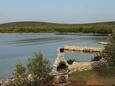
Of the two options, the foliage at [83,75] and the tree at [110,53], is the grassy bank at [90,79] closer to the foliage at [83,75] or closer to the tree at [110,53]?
the foliage at [83,75]

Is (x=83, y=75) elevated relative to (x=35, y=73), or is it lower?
lower

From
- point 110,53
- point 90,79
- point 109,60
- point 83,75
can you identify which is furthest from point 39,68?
point 110,53

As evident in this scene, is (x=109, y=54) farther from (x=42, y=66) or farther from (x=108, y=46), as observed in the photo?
(x=42, y=66)

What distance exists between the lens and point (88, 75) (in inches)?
1240

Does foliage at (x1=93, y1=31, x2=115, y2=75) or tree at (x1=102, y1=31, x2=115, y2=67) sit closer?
foliage at (x1=93, y1=31, x2=115, y2=75)

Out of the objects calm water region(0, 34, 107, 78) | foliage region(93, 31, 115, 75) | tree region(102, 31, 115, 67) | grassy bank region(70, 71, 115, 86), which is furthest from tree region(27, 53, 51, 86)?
calm water region(0, 34, 107, 78)

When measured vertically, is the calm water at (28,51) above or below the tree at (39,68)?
below

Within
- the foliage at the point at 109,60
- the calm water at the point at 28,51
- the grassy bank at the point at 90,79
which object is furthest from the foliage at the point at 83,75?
the calm water at the point at 28,51

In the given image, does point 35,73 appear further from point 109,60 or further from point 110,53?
point 110,53

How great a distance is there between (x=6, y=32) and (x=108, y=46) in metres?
154

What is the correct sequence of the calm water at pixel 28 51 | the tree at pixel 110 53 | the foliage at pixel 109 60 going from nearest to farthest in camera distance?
1. the foliage at pixel 109 60
2. the tree at pixel 110 53
3. the calm water at pixel 28 51

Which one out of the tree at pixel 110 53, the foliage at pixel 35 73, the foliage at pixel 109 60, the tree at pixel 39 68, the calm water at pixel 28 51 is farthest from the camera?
the calm water at pixel 28 51

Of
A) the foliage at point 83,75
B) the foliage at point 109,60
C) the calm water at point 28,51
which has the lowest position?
the calm water at point 28,51

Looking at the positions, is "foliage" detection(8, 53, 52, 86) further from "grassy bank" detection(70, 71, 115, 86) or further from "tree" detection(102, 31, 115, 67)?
"tree" detection(102, 31, 115, 67)
